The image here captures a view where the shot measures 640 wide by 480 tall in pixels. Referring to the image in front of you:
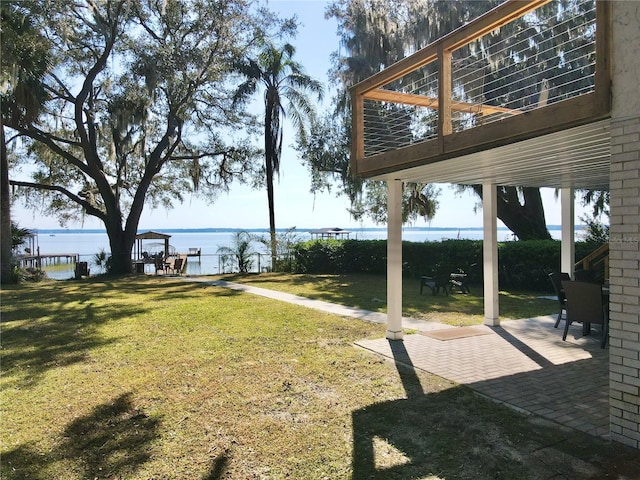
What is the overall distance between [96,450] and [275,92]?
18.0 m

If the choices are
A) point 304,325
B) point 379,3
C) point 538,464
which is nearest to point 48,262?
point 379,3

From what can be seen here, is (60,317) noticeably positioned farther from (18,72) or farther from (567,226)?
(567,226)

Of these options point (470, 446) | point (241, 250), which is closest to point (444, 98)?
point (470, 446)

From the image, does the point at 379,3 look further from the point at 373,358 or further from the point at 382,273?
the point at 373,358

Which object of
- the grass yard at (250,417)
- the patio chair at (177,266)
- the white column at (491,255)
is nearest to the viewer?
the grass yard at (250,417)

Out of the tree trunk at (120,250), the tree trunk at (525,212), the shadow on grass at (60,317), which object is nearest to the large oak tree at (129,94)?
the tree trunk at (120,250)

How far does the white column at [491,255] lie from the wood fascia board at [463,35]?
2.78 m

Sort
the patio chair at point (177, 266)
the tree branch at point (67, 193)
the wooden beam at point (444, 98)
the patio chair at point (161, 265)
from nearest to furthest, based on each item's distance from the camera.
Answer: the wooden beam at point (444, 98), the tree branch at point (67, 193), the patio chair at point (177, 266), the patio chair at point (161, 265)

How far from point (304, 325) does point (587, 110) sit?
551 cm

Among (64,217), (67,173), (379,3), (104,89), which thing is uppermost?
(379,3)

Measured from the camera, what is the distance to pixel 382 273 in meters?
17.0

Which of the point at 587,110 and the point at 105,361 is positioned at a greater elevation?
the point at 587,110

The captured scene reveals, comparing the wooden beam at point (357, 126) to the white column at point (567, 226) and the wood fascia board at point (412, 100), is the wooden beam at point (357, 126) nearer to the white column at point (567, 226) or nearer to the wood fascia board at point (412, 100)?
the wood fascia board at point (412, 100)

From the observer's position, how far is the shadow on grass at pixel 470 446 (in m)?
2.89
